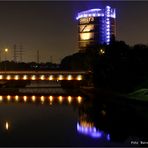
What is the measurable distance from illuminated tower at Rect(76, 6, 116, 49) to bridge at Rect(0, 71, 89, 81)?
2477 inches

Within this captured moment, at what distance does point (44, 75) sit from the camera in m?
95.7

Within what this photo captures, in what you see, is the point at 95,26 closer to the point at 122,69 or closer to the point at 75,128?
the point at 122,69

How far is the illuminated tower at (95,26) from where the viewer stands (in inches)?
6250

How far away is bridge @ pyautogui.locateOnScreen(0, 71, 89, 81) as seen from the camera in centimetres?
9300

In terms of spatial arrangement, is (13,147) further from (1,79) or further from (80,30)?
(80,30)

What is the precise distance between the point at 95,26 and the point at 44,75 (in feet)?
224

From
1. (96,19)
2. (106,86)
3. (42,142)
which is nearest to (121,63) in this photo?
(106,86)

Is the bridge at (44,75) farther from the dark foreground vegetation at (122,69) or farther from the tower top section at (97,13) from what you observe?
the tower top section at (97,13)

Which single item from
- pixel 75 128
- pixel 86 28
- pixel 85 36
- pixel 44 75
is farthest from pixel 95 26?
pixel 75 128

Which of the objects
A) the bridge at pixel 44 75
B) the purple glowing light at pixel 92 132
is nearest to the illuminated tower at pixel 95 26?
the bridge at pixel 44 75

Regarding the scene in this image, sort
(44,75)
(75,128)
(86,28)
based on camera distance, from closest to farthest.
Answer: (75,128) < (44,75) < (86,28)

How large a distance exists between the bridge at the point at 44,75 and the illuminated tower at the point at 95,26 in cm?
6293

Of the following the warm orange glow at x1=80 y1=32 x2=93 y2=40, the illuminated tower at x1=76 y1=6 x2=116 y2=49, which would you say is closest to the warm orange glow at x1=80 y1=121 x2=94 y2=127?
the illuminated tower at x1=76 y1=6 x2=116 y2=49

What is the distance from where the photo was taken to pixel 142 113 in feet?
101
